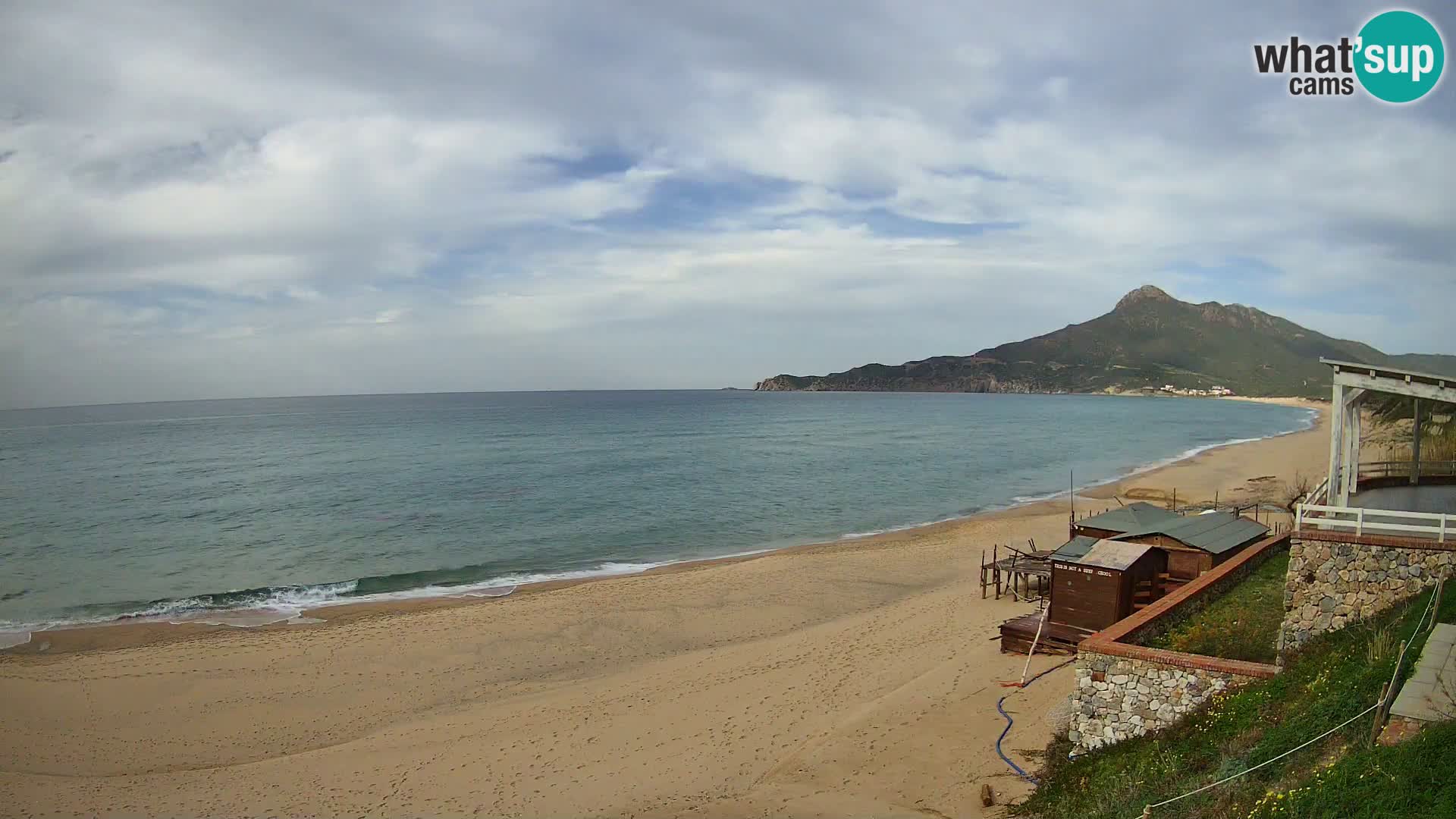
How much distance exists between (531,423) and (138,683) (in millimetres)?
99017

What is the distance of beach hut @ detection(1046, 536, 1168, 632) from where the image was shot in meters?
15.8

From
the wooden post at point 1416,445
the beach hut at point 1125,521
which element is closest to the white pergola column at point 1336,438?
the wooden post at point 1416,445

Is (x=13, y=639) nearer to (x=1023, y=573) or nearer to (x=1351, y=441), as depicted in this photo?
(x=1023, y=573)

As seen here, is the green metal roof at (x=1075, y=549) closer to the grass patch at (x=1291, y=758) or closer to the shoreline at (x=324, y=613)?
the grass patch at (x=1291, y=758)

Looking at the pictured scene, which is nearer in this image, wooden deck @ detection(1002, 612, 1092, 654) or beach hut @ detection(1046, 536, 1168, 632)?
beach hut @ detection(1046, 536, 1168, 632)

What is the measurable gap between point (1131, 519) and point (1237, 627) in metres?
7.38

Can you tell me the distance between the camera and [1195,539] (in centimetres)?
1786

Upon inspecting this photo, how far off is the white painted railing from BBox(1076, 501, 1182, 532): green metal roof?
7817 mm

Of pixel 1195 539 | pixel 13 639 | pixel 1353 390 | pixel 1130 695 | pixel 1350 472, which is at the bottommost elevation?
pixel 13 639

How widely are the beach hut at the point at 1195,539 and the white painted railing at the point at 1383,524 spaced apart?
236 inches

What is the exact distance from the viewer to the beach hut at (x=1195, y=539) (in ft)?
57.2

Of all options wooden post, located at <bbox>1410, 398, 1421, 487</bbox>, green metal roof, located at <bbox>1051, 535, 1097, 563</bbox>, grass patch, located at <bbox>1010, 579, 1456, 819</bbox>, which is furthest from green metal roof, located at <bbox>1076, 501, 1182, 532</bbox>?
grass patch, located at <bbox>1010, 579, 1456, 819</bbox>

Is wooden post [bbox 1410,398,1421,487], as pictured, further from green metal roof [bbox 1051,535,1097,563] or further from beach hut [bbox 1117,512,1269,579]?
green metal roof [bbox 1051,535,1097,563]

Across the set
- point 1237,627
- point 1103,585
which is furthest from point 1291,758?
point 1103,585
